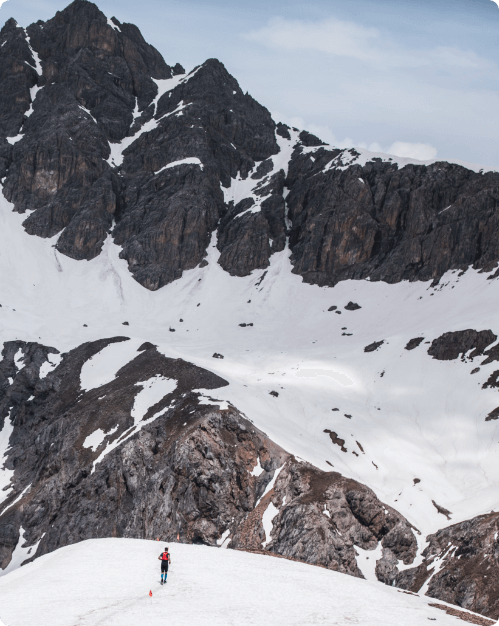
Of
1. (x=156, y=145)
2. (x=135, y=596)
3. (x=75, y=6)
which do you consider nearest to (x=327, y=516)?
(x=135, y=596)

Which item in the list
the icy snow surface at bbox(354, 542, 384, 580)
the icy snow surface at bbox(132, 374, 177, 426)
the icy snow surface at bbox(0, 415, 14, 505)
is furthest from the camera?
the icy snow surface at bbox(0, 415, 14, 505)

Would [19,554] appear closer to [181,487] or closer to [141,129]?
[181,487]

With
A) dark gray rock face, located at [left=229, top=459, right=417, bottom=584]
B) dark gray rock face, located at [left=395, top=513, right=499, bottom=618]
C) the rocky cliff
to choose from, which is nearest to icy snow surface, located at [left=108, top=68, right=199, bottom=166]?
the rocky cliff

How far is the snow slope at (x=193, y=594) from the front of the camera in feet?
69.8

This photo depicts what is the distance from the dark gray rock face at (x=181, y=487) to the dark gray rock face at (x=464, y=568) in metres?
2.15

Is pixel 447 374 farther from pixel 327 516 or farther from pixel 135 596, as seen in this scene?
pixel 135 596

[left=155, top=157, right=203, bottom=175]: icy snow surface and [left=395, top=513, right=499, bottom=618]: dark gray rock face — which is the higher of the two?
[left=155, top=157, right=203, bottom=175]: icy snow surface

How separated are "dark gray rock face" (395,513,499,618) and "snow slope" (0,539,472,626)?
8957mm

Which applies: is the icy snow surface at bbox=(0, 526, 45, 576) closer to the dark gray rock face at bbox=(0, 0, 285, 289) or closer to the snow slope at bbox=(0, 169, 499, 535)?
the snow slope at bbox=(0, 169, 499, 535)

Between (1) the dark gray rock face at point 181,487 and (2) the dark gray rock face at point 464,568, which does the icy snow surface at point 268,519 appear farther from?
(2) the dark gray rock face at point 464,568

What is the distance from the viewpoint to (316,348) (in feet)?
310

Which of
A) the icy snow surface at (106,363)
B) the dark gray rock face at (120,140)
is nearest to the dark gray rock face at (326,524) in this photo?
the icy snow surface at (106,363)

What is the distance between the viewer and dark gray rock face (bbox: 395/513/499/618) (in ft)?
113

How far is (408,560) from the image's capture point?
43.2 meters
